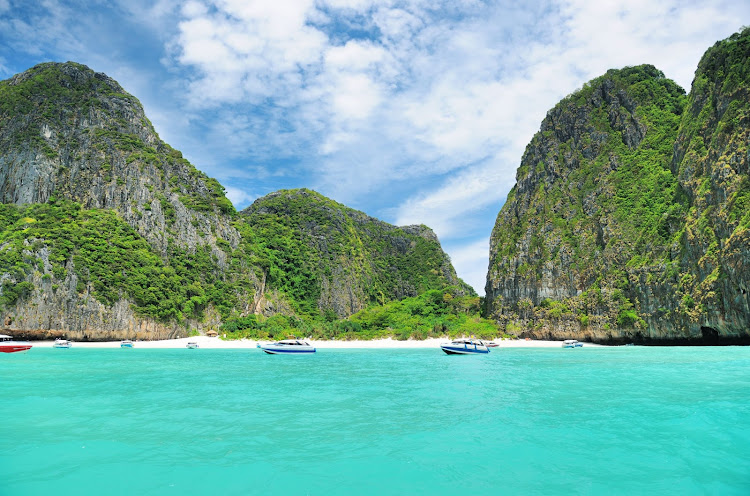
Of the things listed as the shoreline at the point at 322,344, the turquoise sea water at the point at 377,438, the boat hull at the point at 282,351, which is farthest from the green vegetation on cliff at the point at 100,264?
the turquoise sea water at the point at 377,438

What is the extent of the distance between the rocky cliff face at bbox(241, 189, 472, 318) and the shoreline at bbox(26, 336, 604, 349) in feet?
122

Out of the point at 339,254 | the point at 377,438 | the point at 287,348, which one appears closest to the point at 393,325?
the point at 339,254

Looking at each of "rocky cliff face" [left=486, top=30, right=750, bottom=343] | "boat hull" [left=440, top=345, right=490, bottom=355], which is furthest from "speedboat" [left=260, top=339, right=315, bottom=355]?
"rocky cliff face" [left=486, top=30, right=750, bottom=343]

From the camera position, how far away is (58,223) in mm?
86688

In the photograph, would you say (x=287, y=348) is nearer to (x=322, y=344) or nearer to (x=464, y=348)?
(x=464, y=348)

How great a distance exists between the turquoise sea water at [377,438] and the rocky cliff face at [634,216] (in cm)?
3993

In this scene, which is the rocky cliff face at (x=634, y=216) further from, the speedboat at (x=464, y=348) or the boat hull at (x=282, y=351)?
the boat hull at (x=282, y=351)

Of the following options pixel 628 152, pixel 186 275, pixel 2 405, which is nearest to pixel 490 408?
pixel 2 405

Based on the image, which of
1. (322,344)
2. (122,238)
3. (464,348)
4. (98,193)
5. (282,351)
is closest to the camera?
(464,348)

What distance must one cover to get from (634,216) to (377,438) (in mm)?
88833

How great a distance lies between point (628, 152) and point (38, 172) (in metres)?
133

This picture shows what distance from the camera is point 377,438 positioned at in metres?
14.6

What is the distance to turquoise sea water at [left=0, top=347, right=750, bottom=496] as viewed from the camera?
10547 mm

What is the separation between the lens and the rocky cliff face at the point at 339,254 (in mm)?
135625
